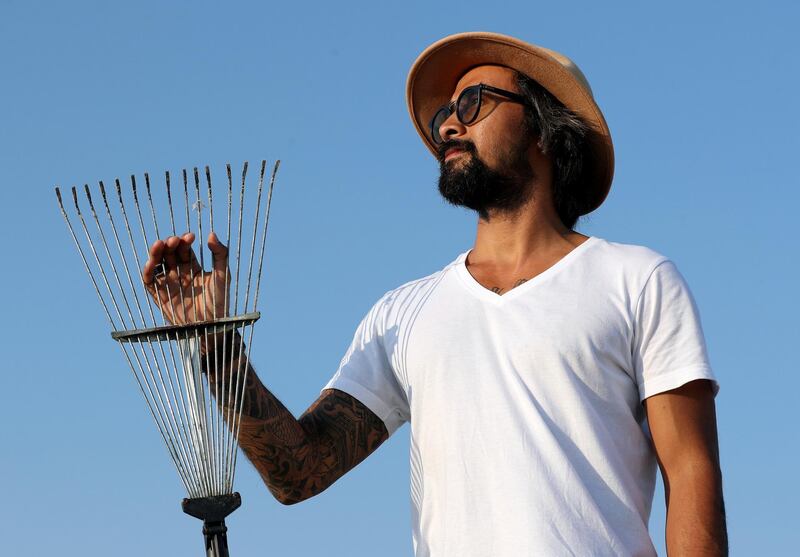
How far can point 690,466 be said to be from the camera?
487 cm

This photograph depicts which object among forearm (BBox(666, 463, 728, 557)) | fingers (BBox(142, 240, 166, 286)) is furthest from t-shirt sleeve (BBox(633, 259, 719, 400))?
fingers (BBox(142, 240, 166, 286))

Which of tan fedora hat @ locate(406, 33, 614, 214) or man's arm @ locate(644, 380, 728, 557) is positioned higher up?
tan fedora hat @ locate(406, 33, 614, 214)

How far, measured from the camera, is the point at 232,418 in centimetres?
517

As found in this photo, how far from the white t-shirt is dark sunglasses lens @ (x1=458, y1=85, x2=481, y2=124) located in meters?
0.91

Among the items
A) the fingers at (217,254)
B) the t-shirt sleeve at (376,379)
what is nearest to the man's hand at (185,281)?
the fingers at (217,254)

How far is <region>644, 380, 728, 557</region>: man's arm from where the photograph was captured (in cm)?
477

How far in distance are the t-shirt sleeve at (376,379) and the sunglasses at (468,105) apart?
37.6 inches

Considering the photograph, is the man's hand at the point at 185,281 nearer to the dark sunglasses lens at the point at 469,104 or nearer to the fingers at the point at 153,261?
the fingers at the point at 153,261

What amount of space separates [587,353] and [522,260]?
727 mm

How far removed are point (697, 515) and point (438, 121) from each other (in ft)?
7.45

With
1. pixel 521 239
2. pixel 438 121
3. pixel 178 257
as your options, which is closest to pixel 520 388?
pixel 521 239

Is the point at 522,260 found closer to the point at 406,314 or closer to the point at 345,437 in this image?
the point at 406,314

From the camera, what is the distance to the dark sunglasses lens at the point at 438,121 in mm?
6070

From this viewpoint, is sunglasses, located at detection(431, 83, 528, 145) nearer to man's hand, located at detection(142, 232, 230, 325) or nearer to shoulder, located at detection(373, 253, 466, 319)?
shoulder, located at detection(373, 253, 466, 319)
